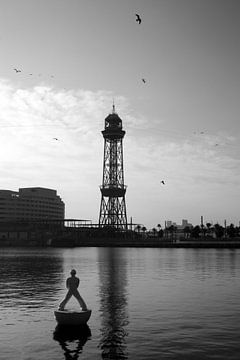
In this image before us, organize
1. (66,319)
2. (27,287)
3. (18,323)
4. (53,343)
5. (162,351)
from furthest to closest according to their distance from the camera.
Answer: (27,287)
(18,323)
(66,319)
(53,343)
(162,351)

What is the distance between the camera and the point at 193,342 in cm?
2403

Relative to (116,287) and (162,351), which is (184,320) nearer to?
(162,351)

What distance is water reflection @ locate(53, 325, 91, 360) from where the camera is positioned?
2230cm

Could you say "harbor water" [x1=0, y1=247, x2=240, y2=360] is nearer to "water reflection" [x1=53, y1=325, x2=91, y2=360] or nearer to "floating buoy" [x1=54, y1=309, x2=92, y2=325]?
"water reflection" [x1=53, y1=325, x2=91, y2=360]

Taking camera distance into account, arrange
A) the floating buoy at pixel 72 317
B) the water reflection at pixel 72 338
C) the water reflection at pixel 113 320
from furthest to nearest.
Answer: the floating buoy at pixel 72 317 < the water reflection at pixel 113 320 < the water reflection at pixel 72 338

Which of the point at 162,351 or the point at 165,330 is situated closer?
the point at 162,351

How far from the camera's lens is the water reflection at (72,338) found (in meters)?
22.3

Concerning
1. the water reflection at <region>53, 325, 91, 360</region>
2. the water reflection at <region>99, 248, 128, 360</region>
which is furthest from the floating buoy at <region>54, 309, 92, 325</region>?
the water reflection at <region>99, 248, 128, 360</region>

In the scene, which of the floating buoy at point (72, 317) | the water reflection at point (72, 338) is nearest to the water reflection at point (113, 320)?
the water reflection at point (72, 338)

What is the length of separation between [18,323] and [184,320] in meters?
10.3

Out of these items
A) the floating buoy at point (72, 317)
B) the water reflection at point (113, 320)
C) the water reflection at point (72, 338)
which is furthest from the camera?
the floating buoy at point (72, 317)

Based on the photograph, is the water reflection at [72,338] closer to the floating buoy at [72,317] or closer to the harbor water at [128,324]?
the harbor water at [128,324]

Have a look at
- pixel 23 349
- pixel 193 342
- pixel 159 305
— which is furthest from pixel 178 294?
pixel 23 349

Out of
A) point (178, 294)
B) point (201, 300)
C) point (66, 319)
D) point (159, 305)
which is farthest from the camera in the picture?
point (178, 294)
